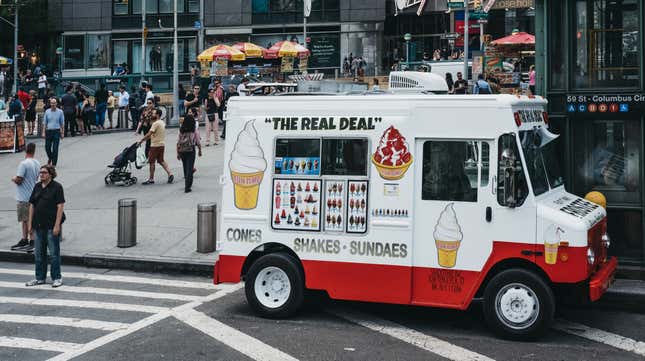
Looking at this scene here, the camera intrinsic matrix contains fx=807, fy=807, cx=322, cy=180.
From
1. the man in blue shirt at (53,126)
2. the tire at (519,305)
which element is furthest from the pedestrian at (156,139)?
the tire at (519,305)

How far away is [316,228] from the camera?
9.92m

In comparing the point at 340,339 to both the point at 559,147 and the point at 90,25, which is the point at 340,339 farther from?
the point at 90,25

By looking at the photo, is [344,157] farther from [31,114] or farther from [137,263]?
[31,114]

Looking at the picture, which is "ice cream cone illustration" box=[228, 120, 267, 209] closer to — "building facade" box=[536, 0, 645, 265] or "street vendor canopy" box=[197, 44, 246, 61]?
"building facade" box=[536, 0, 645, 265]

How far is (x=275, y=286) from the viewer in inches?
401

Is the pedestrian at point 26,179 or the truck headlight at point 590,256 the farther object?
the pedestrian at point 26,179

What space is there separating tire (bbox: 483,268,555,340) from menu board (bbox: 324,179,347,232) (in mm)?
1938

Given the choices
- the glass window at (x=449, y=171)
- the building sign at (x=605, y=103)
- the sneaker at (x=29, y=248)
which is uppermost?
the building sign at (x=605, y=103)

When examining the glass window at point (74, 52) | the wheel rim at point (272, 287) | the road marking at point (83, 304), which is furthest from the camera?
the glass window at point (74, 52)

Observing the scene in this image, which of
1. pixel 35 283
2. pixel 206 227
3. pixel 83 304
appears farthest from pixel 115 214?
pixel 83 304

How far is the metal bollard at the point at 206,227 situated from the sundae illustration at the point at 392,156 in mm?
5094

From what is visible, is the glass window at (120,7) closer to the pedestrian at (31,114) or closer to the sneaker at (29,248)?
the pedestrian at (31,114)

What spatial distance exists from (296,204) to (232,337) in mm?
1818

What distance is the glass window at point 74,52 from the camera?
59562mm
